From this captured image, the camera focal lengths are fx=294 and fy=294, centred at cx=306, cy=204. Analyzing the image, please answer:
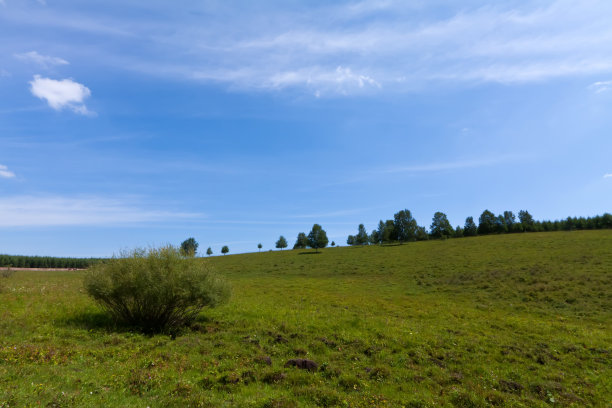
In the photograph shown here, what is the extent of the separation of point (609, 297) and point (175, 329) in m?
35.0

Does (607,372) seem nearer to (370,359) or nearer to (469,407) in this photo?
(469,407)

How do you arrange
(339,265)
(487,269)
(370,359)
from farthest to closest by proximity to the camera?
1. (339,265)
2. (487,269)
3. (370,359)

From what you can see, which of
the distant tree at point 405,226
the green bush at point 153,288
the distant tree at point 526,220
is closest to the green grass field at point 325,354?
the green bush at point 153,288

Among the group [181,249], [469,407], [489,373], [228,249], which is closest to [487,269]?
[489,373]

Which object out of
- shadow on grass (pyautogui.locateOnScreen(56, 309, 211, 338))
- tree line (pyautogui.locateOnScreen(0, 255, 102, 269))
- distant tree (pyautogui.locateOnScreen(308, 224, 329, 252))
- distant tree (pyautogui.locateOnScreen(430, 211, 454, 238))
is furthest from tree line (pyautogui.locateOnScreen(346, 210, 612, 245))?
tree line (pyautogui.locateOnScreen(0, 255, 102, 269))

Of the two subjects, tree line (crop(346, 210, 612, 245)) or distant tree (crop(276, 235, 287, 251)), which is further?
distant tree (crop(276, 235, 287, 251))

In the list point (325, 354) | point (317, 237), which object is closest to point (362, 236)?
point (317, 237)

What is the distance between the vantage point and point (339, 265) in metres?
59.7

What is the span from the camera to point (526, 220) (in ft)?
357

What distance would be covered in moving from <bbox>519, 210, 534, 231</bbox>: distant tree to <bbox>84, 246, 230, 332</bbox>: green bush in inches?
4615

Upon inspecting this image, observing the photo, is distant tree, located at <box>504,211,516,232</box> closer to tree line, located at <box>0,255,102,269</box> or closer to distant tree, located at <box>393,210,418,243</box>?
distant tree, located at <box>393,210,418,243</box>

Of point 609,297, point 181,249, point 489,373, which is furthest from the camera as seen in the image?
point 609,297

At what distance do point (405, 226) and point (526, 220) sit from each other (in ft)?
166

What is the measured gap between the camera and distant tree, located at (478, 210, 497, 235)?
A: 334ft
